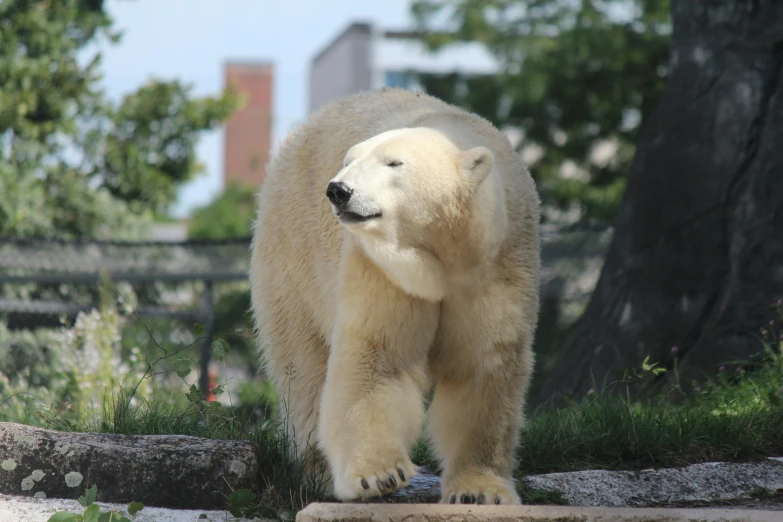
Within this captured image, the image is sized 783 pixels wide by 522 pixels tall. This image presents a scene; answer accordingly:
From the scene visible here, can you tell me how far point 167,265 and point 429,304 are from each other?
18.0 ft

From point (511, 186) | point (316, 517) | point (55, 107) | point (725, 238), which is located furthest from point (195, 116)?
point (316, 517)

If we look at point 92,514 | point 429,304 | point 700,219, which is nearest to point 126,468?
point 92,514

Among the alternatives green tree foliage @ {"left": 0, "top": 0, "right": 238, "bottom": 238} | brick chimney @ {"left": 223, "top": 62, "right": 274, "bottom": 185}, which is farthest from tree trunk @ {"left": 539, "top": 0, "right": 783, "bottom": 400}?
brick chimney @ {"left": 223, "top": 62, "right": 274, "bottom": 185}

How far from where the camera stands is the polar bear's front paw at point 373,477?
11.1 feet

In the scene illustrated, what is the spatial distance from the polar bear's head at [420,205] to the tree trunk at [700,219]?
2736 mm

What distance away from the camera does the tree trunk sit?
592cm

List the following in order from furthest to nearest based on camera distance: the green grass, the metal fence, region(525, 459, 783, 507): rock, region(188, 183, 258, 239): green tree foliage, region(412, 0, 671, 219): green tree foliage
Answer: region(188, 183, 258, 239): green tree foliage, region(412, 0, 671, 219): green tree foliage, the metal fence, the green grass, region(525, 459, 783, 507): rock

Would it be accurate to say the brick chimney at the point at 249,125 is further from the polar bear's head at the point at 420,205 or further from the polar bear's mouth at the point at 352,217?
the polar bear's mouth at the point at 352,217

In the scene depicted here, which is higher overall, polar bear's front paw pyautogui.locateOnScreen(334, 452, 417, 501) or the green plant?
polar bear's front paw pyautogui.locateOnScreen(334, 452, 417, 501)

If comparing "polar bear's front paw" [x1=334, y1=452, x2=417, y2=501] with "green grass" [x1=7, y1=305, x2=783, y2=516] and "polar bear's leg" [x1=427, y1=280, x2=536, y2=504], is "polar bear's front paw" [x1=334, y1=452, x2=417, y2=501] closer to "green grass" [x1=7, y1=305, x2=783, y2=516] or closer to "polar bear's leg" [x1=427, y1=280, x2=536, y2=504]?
"polar bear's leg" [x1=427, y1=280, x2=536, y2=504]

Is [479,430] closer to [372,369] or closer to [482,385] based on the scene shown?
[482,385]

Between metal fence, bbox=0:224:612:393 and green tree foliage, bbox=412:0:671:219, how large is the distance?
7.35 meters

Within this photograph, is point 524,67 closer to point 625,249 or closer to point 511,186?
point 625,249

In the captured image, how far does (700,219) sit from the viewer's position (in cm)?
619
